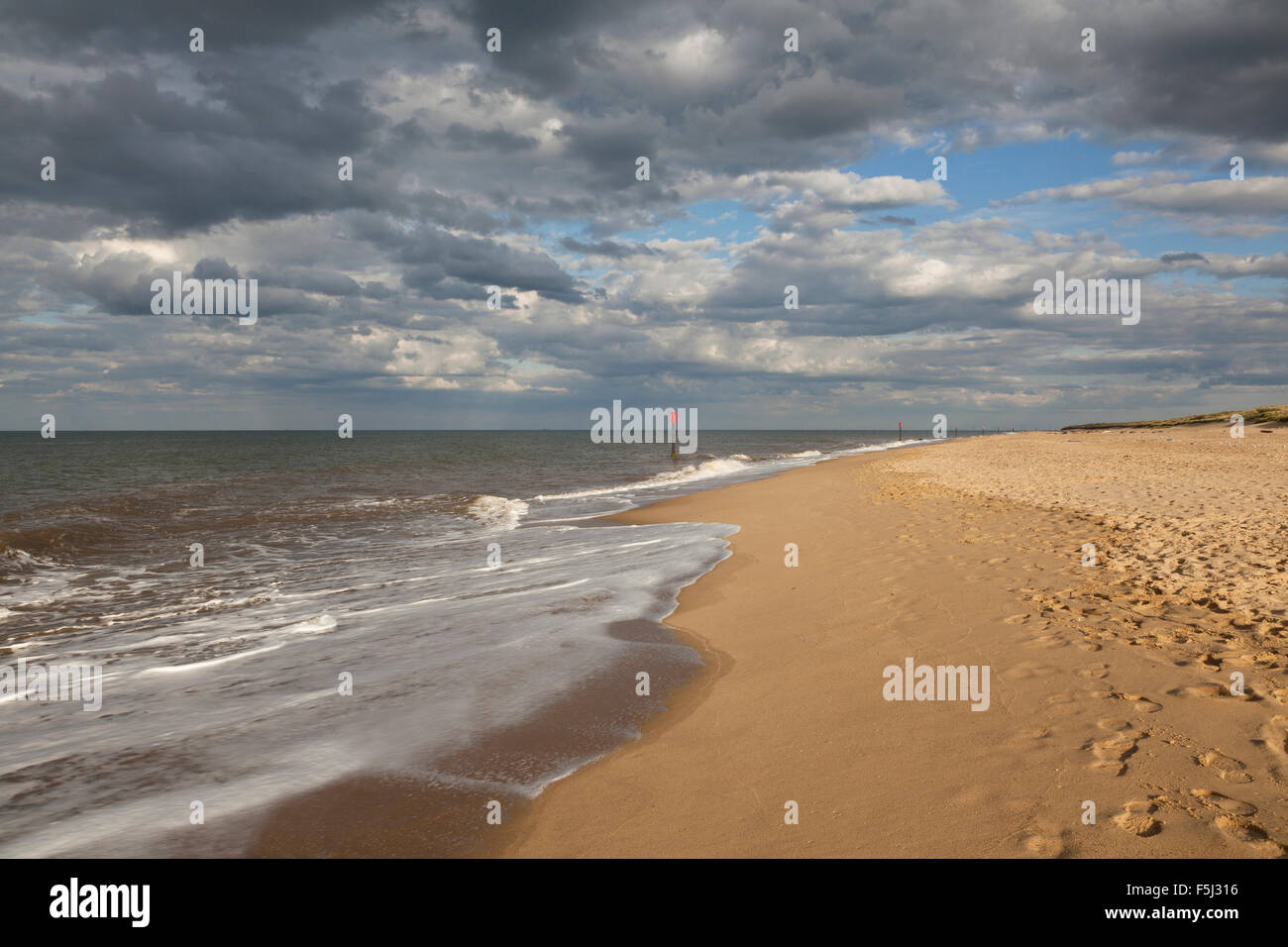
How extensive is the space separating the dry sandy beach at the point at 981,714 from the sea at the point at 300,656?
779mm

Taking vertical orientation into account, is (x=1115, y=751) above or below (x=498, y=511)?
above

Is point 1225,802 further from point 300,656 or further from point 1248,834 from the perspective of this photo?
point 300,656

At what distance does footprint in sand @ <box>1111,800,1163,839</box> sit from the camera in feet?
11.7

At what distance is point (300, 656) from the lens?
26.4ft

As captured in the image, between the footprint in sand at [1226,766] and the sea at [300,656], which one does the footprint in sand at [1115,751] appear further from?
the sea at [300,656]

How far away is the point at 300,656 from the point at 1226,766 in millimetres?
8950

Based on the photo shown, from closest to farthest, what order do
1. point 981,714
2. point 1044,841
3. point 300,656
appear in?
point 1044,841
point 981,714
point 300,656

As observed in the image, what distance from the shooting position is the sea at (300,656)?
193 inches


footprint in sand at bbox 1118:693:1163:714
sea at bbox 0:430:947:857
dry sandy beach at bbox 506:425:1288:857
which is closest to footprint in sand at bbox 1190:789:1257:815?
dry sandy beach at bbox 506:425:1288:857

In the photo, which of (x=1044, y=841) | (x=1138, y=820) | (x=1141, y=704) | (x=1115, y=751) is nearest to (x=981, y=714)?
(x=1115, y=751)

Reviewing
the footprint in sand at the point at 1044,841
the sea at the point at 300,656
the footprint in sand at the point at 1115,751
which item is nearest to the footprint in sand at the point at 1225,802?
the footprint in sand at the point at 1115,751

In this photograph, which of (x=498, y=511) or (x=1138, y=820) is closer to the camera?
(x=1138, y=820)
